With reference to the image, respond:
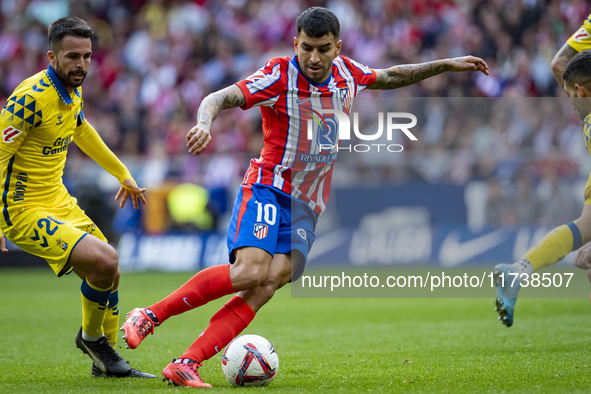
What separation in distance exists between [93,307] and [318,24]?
252 centimetres

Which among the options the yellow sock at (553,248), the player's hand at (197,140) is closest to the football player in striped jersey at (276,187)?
the player's hand at (197,140)

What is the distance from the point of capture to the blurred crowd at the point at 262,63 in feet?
35.9

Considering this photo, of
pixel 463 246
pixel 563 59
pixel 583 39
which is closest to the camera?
pixel 583 39

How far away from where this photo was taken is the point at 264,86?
5207 mm

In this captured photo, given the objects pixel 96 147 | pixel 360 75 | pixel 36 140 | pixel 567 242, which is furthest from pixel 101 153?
pixel 567 242

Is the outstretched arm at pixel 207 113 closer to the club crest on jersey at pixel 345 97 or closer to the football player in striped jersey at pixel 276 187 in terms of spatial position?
the football player in striped jersey at pixel 276 187

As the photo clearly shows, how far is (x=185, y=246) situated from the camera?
14.7 metres

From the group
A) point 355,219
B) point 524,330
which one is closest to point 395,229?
point 355,219

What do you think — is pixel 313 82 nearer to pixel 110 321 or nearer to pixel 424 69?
pixel 424 69

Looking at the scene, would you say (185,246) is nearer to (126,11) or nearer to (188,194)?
(188,194)

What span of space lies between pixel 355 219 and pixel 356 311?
1.20m

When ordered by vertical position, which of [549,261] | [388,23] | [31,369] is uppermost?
[388,23]

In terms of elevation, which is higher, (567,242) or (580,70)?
(580,70)

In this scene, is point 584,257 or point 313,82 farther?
point 584,257
